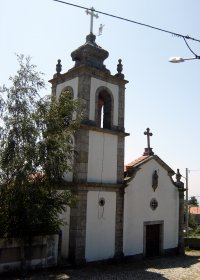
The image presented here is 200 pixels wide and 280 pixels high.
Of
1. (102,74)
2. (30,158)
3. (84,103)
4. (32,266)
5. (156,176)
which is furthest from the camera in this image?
(156,176)

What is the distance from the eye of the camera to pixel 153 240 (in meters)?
18.6

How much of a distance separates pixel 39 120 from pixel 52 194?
9.27ft

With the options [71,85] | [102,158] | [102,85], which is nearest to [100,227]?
[102,158]

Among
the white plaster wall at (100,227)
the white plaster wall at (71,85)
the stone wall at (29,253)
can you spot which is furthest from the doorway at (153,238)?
the white plaster wall at (71,85)

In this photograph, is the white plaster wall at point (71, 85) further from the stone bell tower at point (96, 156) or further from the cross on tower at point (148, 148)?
the cross on tower at point (148, 148)

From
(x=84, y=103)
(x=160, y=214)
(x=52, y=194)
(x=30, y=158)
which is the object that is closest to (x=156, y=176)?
(x=160, y=214)

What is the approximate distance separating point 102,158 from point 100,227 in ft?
10.3

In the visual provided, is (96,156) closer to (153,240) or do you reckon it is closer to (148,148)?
(148,148)

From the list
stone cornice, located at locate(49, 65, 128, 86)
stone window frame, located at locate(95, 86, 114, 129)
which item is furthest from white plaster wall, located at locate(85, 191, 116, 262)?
stone cornice, located at locate(49, 65, 128, 86)

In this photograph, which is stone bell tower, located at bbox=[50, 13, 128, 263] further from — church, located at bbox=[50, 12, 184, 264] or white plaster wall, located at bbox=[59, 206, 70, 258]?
white plaster wall, located at bbox=[59, 206, 70, 258]

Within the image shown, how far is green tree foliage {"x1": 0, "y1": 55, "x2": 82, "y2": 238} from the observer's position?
1197cm

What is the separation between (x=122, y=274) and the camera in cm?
1406

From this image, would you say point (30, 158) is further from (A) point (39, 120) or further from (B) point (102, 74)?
(B) point (102, 74)

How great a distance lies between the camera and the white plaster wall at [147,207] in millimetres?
17188
